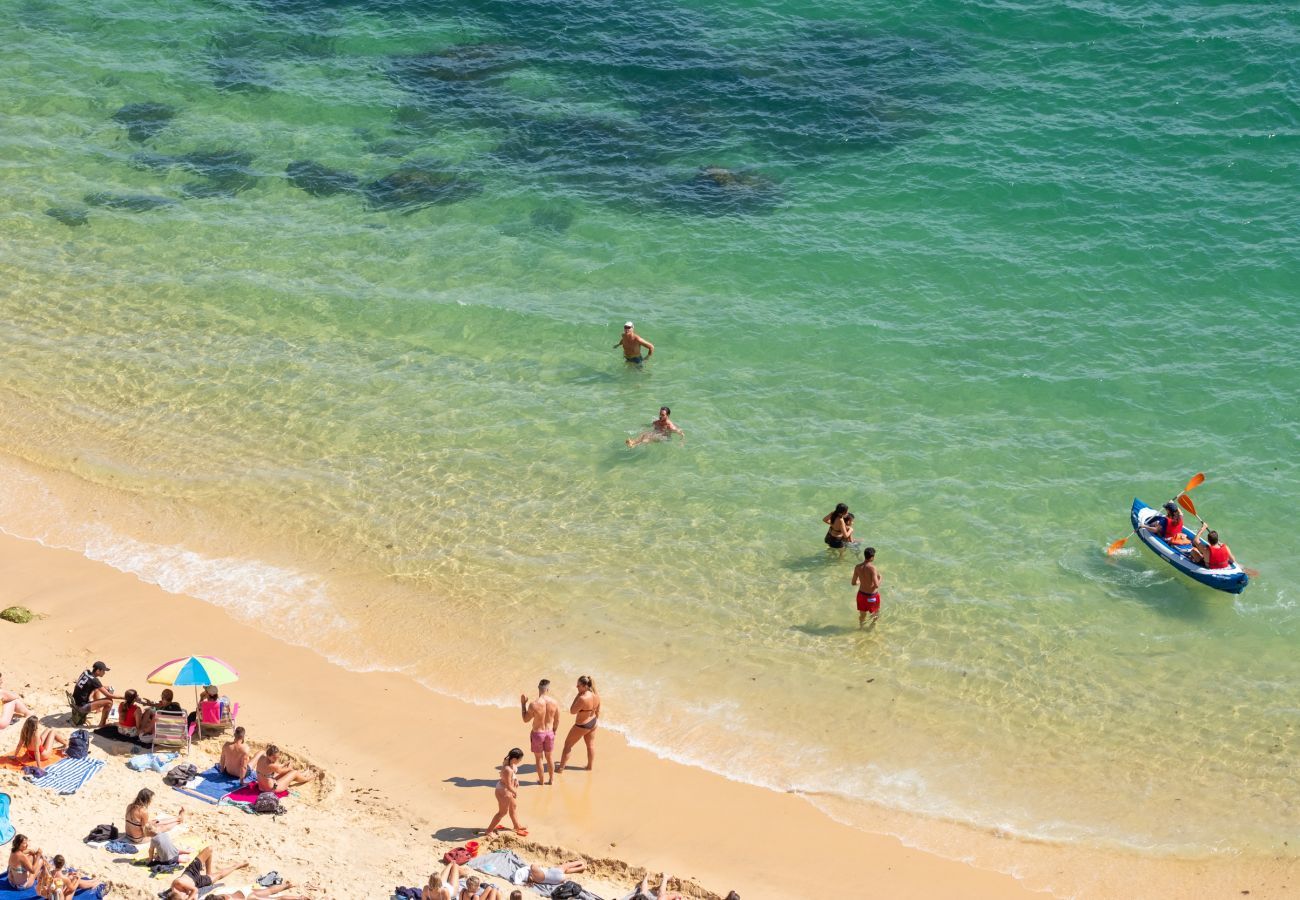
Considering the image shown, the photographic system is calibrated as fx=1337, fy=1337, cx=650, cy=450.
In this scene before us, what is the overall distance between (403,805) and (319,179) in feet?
65.7

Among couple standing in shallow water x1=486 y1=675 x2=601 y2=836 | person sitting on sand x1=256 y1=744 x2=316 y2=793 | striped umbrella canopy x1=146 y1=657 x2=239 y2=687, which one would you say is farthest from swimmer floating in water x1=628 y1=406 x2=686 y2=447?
person sitting on sand x1=256 y1=744 x2=316 y2=793

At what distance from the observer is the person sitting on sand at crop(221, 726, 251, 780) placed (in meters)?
17.0

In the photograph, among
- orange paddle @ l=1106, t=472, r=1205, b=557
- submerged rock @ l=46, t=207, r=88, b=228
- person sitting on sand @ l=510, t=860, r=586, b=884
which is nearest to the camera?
person sitting on sand @ l=510, t=860, r=586, b=884

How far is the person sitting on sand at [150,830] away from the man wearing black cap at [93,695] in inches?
96.0

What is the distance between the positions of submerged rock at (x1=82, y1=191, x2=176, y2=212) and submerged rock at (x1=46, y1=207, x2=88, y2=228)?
0.46m

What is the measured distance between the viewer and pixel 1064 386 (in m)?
25.4

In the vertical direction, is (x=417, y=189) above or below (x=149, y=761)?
above

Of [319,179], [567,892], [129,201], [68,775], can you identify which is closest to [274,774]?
[68,775]

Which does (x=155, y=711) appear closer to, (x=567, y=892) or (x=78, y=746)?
(x=78, y=746)

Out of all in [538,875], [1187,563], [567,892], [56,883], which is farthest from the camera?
[1187,563]

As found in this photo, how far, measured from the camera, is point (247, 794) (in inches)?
664

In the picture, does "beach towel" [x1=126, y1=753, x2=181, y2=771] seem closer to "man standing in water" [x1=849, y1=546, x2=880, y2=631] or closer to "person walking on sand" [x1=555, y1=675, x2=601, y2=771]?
"person walking on sand" [x1=555, y1=675, x2=601, y2=771]

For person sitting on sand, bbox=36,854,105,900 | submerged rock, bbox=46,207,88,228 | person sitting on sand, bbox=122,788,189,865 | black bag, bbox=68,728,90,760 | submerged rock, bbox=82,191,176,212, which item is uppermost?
submerged rock, bbox=82,191,176,212

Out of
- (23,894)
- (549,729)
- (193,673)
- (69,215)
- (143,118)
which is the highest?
(143,118)
